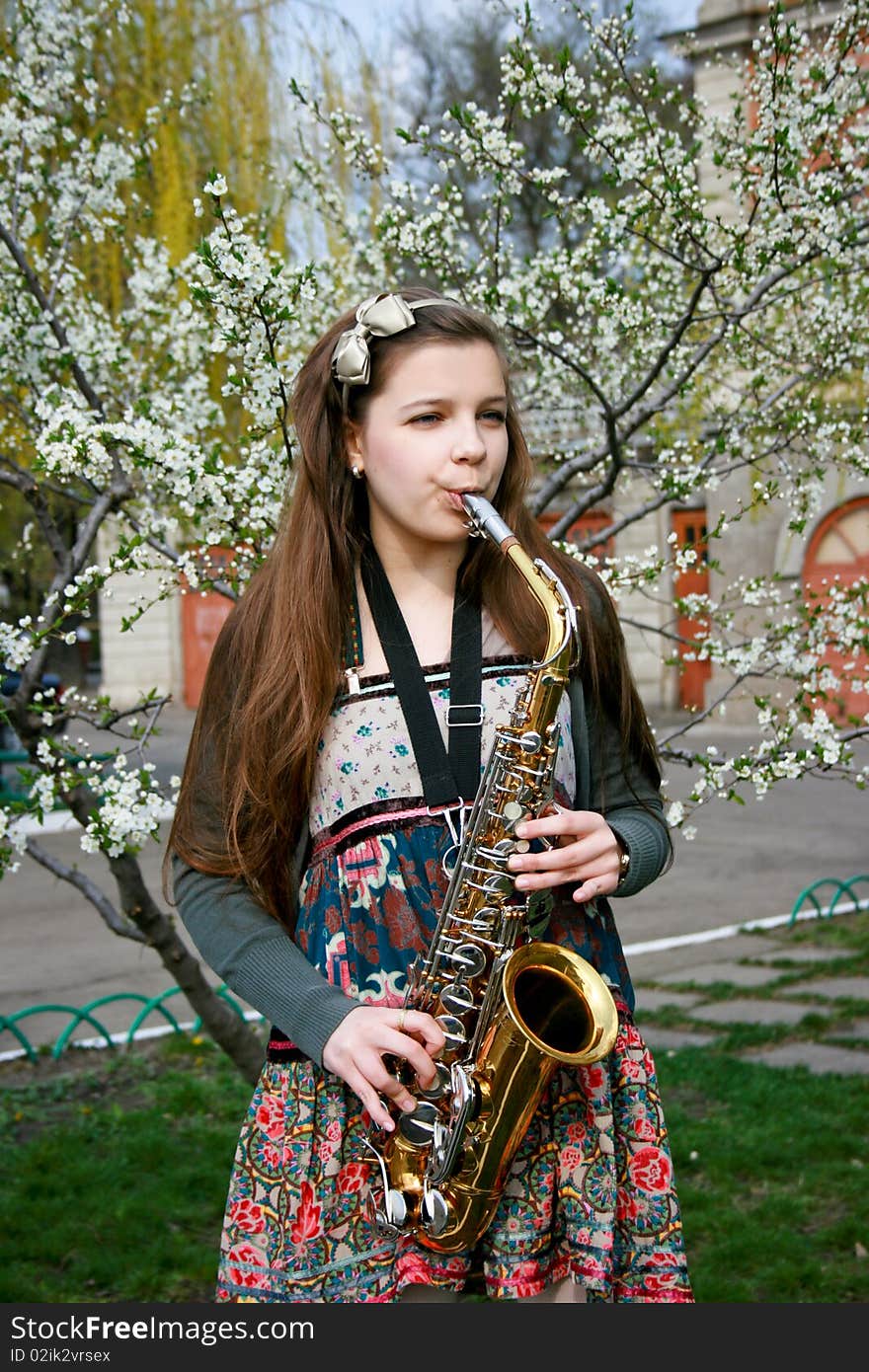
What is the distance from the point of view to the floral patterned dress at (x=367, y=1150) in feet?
6.50

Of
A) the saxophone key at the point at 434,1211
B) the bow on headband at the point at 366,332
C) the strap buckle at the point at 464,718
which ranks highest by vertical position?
Answer: the bow on headband at the point at 366,332

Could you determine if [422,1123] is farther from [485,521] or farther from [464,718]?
[485,521]

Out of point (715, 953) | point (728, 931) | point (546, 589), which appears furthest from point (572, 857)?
point (728, 931)

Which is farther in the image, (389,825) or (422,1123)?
(389,825)

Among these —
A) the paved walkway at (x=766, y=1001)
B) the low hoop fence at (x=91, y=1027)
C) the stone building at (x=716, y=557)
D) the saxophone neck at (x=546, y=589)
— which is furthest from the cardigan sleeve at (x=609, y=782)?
the stone building at (x=716, y=557)

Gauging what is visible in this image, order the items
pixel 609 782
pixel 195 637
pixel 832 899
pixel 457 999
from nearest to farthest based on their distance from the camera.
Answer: pixel 457 999 → pixel 609 782 → pixel 832 899 → pixel 195 637

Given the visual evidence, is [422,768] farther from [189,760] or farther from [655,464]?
[655,464]

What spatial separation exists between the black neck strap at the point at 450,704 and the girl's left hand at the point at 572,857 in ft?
0.49

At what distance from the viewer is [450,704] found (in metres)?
2.15

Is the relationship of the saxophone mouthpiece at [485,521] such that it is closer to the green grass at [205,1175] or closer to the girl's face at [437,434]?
the girl's face at [437,434]

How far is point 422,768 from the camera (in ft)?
6.88

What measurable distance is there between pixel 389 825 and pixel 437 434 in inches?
23.8

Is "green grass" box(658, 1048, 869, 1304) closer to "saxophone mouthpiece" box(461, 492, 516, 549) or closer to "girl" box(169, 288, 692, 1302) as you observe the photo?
"girl" box(169, 288, 692, 1302)

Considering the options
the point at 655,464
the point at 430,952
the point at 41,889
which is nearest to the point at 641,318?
the point at 655,464
